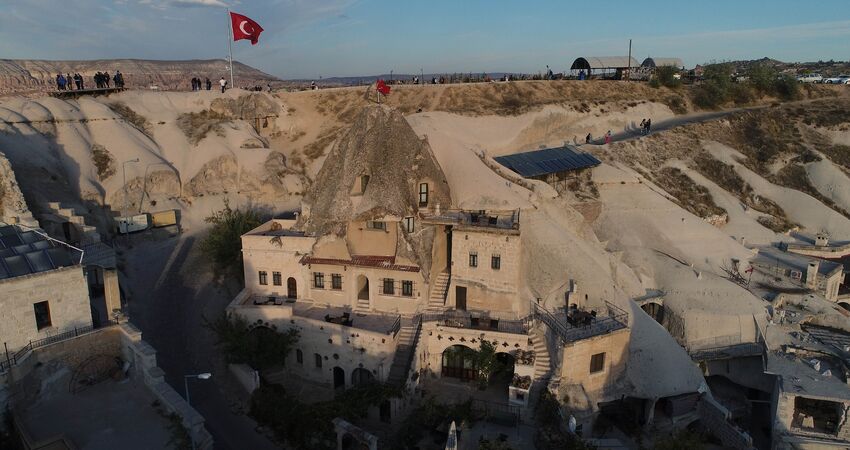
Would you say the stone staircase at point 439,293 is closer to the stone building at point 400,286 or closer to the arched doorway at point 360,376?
the stone building at point 400,286

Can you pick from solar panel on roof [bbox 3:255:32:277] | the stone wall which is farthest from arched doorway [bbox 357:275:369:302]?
solar panel on roof [bbox 3:255:32:277]

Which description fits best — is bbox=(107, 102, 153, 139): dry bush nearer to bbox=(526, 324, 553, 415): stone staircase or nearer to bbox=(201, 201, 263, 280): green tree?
bbox=(201, 201, 263, 280): green tree

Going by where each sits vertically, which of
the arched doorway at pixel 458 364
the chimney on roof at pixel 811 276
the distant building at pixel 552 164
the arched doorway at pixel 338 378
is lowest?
the arched doorway at pixel 338 378

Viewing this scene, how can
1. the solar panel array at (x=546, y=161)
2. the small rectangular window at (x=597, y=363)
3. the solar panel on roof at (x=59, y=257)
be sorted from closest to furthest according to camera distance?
1. the solar panel on roof at (x=59, y=257)
2. the small rectangular window at (x=597, y=363)
3. the solar panel array at (x=546, y=161)

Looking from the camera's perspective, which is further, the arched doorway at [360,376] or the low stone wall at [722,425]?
the arched doorway at [360,376]

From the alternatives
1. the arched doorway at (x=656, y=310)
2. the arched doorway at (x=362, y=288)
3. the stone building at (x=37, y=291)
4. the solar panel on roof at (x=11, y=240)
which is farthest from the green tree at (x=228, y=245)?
the arched doorway at (x=656, y=310)
